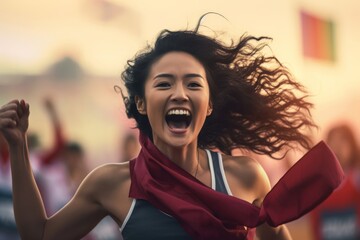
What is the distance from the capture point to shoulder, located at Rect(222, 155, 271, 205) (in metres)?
3.58

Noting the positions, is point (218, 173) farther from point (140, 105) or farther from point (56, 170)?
point (56, 170)

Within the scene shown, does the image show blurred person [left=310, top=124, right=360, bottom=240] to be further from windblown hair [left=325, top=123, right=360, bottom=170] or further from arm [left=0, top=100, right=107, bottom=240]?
arm [left=0, top=100, right=107, bottom=240]

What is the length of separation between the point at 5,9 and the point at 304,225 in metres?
3.10

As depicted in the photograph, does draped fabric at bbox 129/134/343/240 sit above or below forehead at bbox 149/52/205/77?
below

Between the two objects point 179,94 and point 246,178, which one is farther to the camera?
point 246,178

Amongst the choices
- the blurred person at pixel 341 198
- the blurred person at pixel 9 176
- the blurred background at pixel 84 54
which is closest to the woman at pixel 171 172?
the blurred background at pixel 84 54

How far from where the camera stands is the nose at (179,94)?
11.3 ft

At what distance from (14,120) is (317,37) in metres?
5.88

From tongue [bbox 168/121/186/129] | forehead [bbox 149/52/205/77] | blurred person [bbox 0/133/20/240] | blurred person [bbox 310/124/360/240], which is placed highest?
forehead [bbox 149/52/205/77]

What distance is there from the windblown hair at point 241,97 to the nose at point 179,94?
0.72 ft

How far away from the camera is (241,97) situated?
390cm

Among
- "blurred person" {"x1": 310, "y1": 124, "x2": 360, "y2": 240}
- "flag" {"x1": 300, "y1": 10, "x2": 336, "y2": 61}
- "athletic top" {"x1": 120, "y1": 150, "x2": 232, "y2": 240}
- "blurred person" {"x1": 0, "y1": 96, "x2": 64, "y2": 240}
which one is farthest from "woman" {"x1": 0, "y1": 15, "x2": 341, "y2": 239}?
"flag" {"x1": 300, "y1": 10, "x2": 336, "y2": 61}

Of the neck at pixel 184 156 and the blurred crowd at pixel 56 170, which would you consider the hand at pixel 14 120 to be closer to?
the neck at pixel 184 156

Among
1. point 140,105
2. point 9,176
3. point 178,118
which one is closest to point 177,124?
point 178,118
